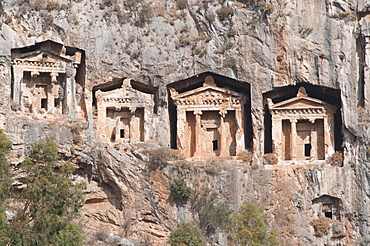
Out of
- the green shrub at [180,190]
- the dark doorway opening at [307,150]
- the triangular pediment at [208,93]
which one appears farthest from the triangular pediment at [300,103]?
the green shrub at [180,190]

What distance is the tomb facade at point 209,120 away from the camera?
51.6 metres

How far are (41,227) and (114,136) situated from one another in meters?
17.8

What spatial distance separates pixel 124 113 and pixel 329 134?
11.9m

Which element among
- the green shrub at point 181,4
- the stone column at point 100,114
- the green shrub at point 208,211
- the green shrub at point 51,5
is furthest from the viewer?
the green shrub at point 181,4

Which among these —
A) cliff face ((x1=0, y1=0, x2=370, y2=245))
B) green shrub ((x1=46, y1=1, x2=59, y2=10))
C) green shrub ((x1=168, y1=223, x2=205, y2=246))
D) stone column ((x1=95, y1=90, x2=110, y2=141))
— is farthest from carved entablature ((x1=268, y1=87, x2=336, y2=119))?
green shrub ((x1=46, y1=1, x2=59, y2=10))

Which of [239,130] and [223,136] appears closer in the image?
[239,130]

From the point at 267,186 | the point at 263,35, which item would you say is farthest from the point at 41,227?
the point at 263,35

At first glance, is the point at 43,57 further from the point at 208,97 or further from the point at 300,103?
the point at 300,103

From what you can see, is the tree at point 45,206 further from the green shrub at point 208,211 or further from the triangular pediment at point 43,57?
the triangular pediment at point 43,57

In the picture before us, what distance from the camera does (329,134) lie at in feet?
168

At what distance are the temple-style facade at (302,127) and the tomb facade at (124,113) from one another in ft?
23.7

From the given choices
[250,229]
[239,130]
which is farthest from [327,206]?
[250,229]

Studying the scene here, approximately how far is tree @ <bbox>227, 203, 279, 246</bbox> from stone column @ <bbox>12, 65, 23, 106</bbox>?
47.3 feet

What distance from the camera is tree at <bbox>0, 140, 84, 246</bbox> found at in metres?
34.1
